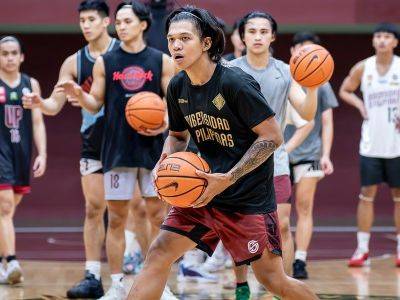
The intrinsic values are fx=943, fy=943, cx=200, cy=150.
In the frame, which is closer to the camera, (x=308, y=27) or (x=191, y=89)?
(x=191, y=89)

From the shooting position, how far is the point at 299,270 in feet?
30.1

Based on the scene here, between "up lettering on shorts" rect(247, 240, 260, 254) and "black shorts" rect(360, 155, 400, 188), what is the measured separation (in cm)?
499

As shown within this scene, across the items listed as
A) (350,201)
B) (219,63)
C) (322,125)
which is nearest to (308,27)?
(350,201)

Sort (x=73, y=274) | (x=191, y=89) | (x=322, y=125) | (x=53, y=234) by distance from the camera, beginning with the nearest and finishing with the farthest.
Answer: (x=191, y=89)
(x=73, y=274)
(x=322, y=125)
(x=53, y=234)

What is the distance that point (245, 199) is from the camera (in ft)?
18.5

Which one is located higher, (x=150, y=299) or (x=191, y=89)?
(x=191, y=89)

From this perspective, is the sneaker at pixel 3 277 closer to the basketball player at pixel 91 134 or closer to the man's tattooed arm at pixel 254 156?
the basketball player at pixel 91 134

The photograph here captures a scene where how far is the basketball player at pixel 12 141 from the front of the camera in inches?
346

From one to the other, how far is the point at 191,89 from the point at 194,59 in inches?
9.2

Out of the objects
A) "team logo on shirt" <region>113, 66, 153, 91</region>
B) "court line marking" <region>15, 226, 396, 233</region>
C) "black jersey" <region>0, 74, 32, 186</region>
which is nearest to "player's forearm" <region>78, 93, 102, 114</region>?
"team logo on shirt" <region>113, 66, 153, 91</region>

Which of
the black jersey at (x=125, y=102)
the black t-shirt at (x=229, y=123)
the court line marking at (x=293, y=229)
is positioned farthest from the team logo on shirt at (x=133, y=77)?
the court line marking at (x=293, y=229)

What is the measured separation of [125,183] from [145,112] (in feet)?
2.04

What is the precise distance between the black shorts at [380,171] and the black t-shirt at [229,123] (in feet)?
15.7

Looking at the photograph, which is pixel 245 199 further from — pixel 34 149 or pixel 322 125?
pixel 34 149
